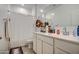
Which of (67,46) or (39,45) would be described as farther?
(39,45)

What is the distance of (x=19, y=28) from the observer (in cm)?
189

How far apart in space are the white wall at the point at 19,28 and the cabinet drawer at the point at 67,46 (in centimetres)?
57

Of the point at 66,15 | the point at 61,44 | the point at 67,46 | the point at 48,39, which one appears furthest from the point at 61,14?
the point at 67,46

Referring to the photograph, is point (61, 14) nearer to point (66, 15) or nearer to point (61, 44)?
point (66, 15)

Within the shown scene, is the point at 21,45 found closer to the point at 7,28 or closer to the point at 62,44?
the point at 7,28

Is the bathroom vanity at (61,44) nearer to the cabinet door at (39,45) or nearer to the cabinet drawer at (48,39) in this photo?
the cabinet drawer at (48,39)

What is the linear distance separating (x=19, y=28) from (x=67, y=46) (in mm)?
894

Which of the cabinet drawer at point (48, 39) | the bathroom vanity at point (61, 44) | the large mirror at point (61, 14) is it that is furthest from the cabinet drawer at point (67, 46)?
the large mirror at point (61, 14)

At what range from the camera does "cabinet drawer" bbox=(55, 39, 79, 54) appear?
4.24 ft

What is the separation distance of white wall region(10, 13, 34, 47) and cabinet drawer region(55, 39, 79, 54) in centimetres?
57

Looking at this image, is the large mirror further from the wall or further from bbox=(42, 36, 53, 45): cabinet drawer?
bbox=(42, 36, 53, 45): cabinet drawer

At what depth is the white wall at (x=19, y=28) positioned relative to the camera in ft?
6.11

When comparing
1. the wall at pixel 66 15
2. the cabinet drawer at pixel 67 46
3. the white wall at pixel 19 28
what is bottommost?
the cabinet drawer at pixel 67 46

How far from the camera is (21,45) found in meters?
1.93
